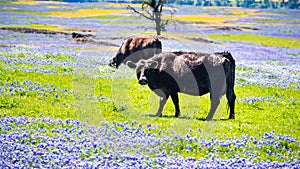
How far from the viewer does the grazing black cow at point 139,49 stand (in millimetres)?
22031

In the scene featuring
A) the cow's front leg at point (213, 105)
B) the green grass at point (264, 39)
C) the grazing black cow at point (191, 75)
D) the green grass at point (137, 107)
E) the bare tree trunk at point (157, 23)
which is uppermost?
the grazing black cow at point (191, 75)

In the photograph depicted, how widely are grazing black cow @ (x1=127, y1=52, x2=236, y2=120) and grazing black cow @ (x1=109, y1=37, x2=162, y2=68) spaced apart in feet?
16.6

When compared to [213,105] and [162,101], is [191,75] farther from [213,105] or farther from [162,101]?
[162,101]

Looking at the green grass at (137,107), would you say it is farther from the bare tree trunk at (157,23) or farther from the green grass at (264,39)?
the green grass at (264,39)

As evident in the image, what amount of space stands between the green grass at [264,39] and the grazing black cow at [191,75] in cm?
3929

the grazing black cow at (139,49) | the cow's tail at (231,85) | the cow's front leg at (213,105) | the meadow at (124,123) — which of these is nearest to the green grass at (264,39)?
the meadow at (124,123)

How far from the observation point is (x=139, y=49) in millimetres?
22453

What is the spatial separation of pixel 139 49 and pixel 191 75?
21.7ft

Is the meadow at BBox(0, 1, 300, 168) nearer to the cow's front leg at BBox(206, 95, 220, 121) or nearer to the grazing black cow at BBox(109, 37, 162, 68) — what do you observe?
the cow's front leg at BBox(206, 95, 220, 121)

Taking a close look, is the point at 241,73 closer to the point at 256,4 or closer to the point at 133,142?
the point at 133,142

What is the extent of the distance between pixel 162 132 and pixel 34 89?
24.0ft

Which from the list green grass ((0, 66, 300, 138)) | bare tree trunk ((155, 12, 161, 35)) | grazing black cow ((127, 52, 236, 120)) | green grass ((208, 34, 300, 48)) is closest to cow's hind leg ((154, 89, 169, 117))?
grazing black cow ((127, 52, 236, 120))

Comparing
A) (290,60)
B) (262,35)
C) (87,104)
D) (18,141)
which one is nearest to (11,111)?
(87,104)

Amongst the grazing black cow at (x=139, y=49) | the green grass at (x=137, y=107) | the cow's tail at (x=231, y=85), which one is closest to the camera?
the green grass at (x=137, y=107)
